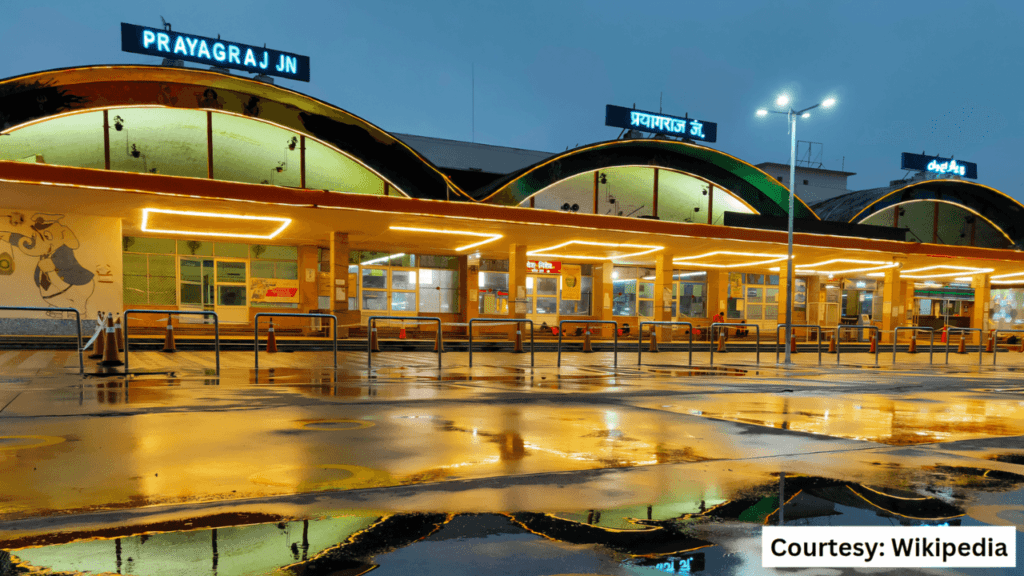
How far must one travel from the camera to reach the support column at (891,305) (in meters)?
30.2

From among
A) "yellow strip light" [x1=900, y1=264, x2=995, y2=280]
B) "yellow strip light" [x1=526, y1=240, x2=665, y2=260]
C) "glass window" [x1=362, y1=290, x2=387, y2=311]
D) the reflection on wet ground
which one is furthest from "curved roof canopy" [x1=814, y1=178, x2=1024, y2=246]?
the reflection on wet ground

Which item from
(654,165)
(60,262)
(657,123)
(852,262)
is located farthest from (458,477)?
(852,262)

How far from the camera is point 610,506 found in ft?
11.1

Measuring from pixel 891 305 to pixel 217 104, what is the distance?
29675 mm

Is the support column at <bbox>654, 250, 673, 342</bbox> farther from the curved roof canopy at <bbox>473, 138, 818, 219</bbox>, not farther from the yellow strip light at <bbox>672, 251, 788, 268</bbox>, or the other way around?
the curved roof canopy at <bbox>473, 138, 818, 219</bbox>

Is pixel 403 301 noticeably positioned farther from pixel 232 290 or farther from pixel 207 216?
pixel 207 216

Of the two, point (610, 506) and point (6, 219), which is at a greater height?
point (6, 219)

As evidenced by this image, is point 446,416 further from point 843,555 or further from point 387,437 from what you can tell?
point 843,555

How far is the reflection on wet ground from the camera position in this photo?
2508 millimetres

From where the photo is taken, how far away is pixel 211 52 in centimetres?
2280

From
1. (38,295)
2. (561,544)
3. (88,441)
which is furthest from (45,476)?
(38,295)

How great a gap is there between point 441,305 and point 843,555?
2803 centimetres

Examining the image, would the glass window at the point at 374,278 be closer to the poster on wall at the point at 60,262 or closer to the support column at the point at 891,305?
the poster on wall at the point at 60,262

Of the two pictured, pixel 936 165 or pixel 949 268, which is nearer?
pixel 949 268
